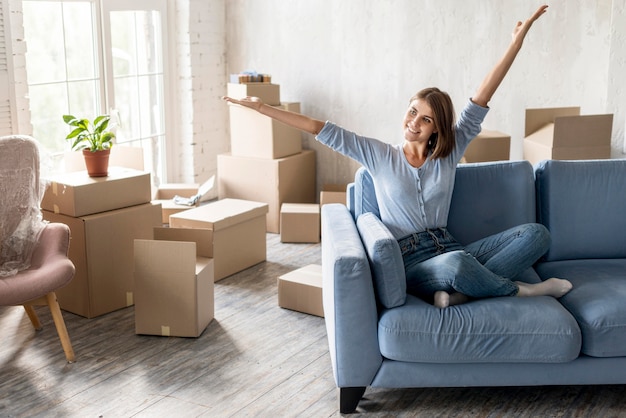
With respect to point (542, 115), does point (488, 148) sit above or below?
below

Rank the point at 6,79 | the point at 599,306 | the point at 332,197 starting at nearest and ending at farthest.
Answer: the point at 599,306, the point at 6,79, the point at 332,197

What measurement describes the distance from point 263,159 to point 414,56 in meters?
1.27

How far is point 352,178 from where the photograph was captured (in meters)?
5.57

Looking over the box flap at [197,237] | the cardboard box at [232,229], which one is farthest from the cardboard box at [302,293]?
the cardboard box at [232,229]

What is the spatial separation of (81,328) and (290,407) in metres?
1.24

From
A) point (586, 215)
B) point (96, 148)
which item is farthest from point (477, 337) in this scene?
point (96, 148)

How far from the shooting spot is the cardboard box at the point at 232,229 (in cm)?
411

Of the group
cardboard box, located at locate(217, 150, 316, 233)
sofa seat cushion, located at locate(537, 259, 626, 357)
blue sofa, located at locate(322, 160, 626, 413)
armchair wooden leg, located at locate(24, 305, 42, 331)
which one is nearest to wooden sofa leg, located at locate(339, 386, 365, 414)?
blue sofa, located at locate(322, 160, 626, 413)

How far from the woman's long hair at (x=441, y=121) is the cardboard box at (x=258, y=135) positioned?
224 centimetres

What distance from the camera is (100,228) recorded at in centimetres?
352

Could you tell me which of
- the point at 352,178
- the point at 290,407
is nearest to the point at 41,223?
the point at 290,407

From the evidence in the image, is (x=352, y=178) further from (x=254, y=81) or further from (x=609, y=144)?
(x=609, y=144)

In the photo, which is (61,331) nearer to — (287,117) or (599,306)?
(287,117)

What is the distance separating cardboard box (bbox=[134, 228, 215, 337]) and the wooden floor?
0.07 m
